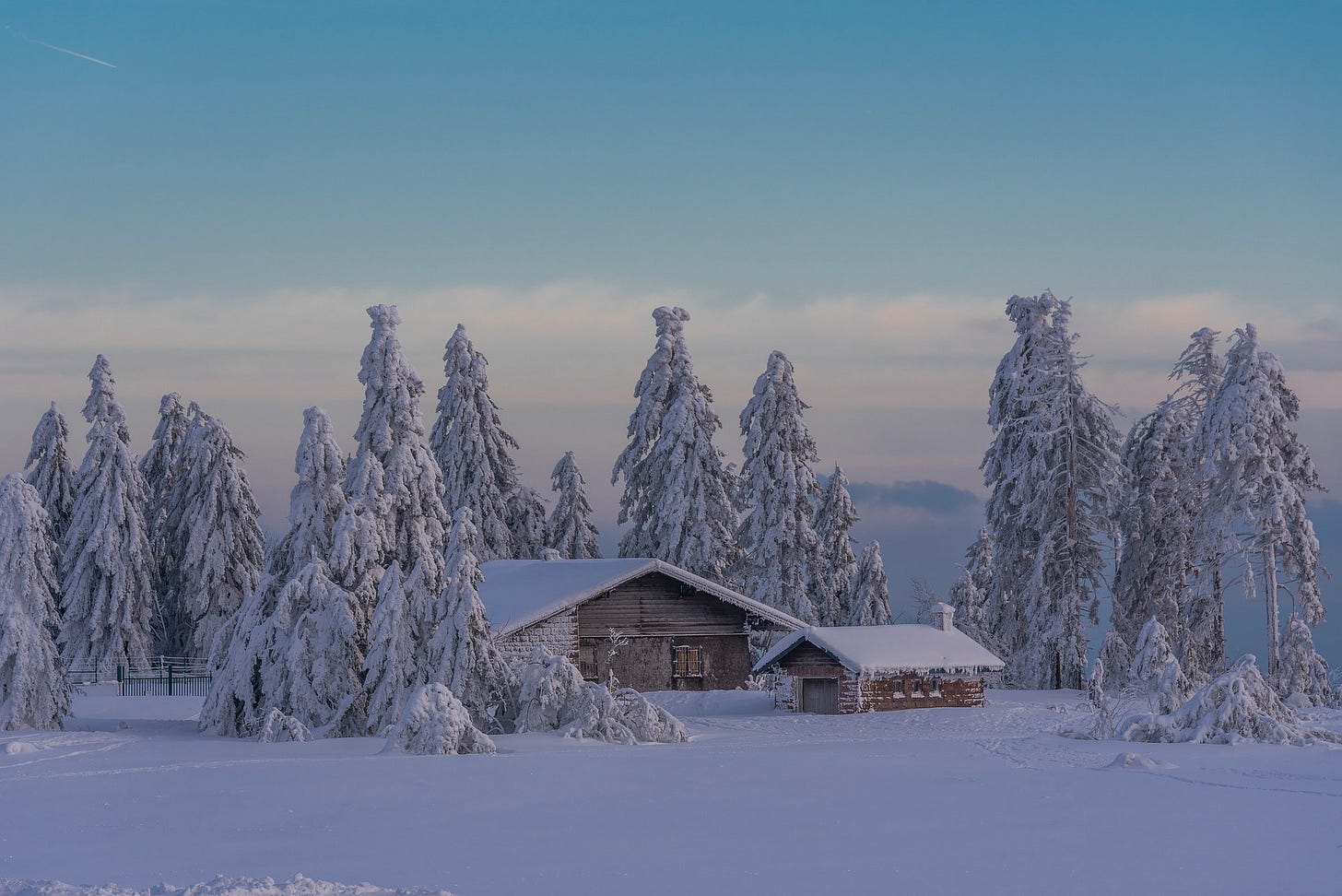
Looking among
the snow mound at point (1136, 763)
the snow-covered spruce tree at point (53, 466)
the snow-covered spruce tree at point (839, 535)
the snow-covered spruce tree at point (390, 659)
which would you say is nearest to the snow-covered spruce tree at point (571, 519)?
the snow-covered spruce tree at point (839, 535)

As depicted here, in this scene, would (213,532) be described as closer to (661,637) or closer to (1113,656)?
(661,637)

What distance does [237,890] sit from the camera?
46.2ft

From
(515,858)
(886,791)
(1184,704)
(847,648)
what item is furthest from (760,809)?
(847,648)

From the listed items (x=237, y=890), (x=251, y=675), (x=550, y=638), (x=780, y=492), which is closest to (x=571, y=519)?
(x=780, y=492)

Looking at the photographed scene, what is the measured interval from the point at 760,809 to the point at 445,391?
4348cm

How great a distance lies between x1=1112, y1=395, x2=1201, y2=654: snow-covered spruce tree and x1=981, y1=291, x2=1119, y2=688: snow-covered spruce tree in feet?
9.50

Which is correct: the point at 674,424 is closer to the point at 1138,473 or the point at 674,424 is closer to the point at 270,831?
the point at 1138,473

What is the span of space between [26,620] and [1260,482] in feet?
115

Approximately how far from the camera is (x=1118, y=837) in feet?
57.4

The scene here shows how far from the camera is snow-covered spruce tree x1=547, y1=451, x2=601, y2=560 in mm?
63312

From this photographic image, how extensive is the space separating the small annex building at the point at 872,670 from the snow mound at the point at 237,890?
85.9 feet

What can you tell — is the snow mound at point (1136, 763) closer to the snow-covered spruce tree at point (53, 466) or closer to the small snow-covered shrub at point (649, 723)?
the small snow-covered shrub at point (649, 723)

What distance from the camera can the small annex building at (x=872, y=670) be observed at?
40.0m

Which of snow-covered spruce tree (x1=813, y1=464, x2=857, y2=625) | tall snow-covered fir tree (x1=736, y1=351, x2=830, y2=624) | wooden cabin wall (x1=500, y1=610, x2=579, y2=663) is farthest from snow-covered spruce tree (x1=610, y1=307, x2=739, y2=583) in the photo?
wooden cabin wall (x1=500, y1=610, x2=579, y2=663)
